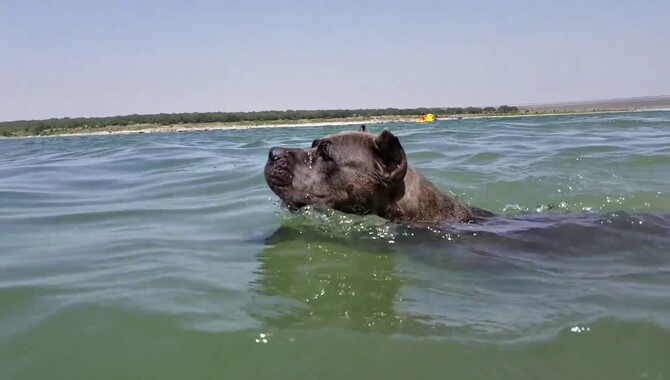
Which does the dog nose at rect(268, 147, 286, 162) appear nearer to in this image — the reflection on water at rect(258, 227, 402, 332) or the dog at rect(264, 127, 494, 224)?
the dog at rect(264, 127, 494, 224)

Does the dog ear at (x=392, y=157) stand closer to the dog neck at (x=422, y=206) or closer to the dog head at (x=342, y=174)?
the dog head at (x=342, y=174)

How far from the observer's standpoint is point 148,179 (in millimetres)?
10992

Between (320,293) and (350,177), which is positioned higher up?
(350,177)

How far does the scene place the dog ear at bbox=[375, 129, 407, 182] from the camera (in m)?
5.74

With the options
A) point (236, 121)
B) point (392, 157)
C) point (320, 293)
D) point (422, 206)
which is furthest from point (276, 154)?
point (236, 121)

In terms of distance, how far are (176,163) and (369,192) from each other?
28.3 feet

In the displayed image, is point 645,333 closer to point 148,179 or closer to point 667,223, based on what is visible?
point 667,223

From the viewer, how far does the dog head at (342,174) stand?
19.0 feet

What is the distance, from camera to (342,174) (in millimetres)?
5910

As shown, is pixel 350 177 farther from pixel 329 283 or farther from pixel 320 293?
pixel 320 293

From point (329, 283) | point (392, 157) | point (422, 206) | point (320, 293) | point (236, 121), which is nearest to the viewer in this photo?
point (320, 293)

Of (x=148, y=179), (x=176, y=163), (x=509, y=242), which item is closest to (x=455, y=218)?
(x=509, y=242)

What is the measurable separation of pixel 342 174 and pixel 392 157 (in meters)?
0.45

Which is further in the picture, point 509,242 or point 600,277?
point 509,242
